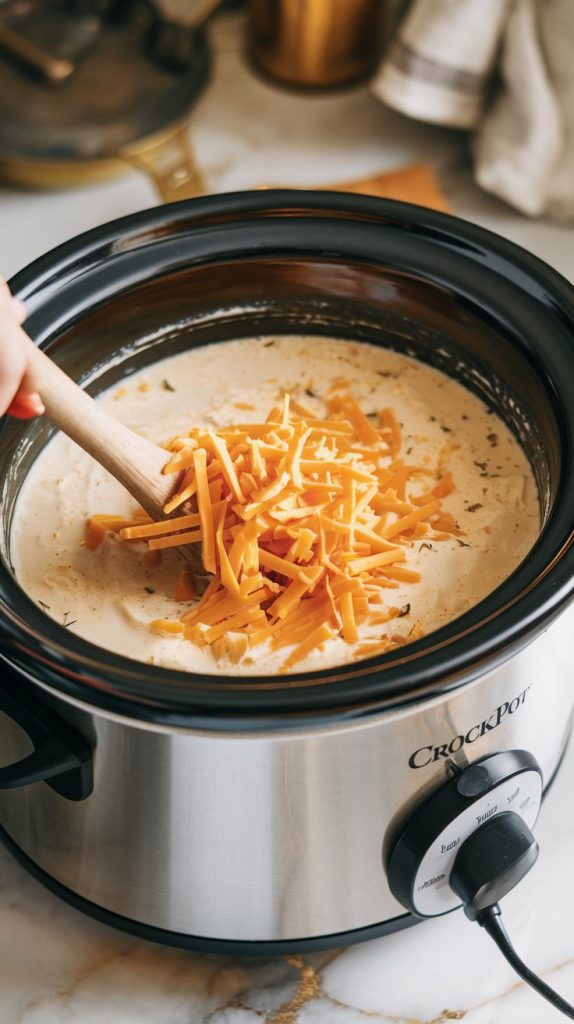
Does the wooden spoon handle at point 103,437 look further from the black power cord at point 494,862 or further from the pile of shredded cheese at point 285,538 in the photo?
the black power cord at point 494,862

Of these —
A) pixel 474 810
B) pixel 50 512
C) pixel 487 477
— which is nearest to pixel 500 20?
pixel 487 477

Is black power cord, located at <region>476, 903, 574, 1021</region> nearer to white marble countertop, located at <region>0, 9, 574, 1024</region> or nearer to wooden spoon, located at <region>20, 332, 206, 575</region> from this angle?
white marble countertop, located at <region>0, 9, 574, 1024</region>

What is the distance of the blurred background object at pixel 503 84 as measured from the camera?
1367mm

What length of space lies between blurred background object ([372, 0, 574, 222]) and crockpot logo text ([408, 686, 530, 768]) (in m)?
0.83

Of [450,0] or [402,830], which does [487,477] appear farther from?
[450,0]

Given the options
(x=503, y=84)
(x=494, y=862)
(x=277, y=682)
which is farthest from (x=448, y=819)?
(x=503, y=84)

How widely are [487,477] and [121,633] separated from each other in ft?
1.09

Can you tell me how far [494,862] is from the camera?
781 mm

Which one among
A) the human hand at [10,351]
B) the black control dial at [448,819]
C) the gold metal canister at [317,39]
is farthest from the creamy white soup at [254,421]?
the gold metal canister at [317,39]

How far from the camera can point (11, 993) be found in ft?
2.84

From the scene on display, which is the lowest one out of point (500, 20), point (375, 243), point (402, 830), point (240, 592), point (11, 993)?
point (11, 993)

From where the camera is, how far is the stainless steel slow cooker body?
2.22ft

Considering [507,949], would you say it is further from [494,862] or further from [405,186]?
[405,186]

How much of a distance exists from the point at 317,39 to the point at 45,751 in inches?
45.1
